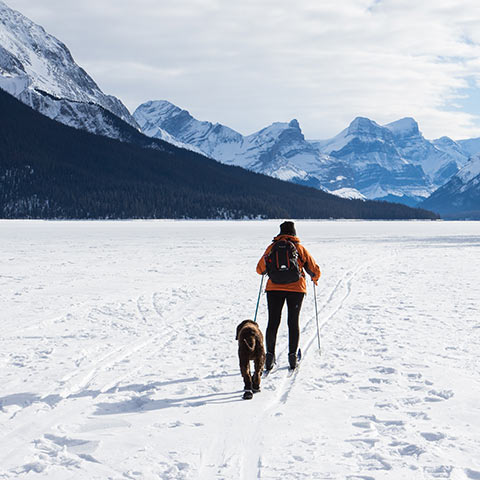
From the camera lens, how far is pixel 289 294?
23.8 ft

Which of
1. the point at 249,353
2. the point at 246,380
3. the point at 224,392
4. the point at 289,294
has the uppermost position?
the point at 289,294

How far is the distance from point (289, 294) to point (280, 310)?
0.32 metres

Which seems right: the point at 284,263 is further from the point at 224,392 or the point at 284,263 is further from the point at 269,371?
the point at 224,392

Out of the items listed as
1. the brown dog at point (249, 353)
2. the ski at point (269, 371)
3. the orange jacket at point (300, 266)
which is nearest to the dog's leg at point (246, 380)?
the brown dog at point (249, 353)

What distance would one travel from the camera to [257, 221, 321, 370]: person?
724 centimetres

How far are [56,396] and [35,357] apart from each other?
6.93 feet

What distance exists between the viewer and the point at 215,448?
4.93 metres

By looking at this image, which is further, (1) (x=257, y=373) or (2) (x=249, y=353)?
(1) (x=257, y=373)

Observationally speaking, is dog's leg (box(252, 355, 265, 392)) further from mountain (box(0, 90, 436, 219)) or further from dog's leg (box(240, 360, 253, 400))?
mountain (box(0, 90, 436, 219))

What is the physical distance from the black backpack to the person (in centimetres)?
6

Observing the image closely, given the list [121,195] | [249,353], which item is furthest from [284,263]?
[121,195]

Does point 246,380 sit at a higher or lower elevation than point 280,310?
lower

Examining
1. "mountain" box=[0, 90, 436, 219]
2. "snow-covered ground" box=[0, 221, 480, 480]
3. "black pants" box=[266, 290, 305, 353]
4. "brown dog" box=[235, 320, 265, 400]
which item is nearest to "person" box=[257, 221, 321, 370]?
"black pants" box=[266, 290, 305, 353]

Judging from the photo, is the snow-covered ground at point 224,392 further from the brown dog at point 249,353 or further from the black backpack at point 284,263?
the black backpack at point 284,263
